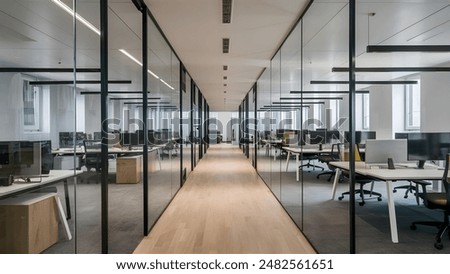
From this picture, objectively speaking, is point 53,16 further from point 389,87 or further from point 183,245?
point 389,87

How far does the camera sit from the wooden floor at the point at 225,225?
3582mm

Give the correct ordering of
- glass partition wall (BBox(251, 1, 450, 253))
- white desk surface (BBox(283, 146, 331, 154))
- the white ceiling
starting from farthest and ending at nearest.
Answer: white desk surface (BBox(283, 146, 331, 154)) < the white ceiling < glass partition wall (BBox(251, 1, 450, 253))

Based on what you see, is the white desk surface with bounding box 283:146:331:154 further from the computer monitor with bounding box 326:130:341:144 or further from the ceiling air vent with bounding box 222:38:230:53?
the ceiling air vent with bounding box 222:38:230:53

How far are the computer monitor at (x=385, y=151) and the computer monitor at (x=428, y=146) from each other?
9 cm

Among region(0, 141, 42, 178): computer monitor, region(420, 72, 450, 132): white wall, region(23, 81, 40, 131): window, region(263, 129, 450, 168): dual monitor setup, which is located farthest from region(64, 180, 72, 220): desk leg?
region(420, 72, 450, 132): white wall

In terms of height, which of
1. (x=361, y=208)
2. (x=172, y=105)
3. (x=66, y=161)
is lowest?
(x=361, y=208)

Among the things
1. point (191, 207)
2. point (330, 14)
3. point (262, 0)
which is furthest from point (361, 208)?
point (262, 0)

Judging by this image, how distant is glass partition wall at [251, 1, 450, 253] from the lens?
150 inches

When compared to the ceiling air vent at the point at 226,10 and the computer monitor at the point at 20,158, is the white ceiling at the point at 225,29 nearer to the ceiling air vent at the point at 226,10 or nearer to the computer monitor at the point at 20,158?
the ceiling air vent at the point at 226,10

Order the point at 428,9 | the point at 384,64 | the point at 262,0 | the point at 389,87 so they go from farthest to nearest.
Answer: the point at 389,87 → the point at 384,64 → the point at 428,9 → the point at 262,0

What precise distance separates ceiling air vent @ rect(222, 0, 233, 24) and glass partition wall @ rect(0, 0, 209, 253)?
103cm

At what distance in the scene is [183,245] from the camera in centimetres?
363

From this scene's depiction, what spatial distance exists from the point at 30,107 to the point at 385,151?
4.47 metres
